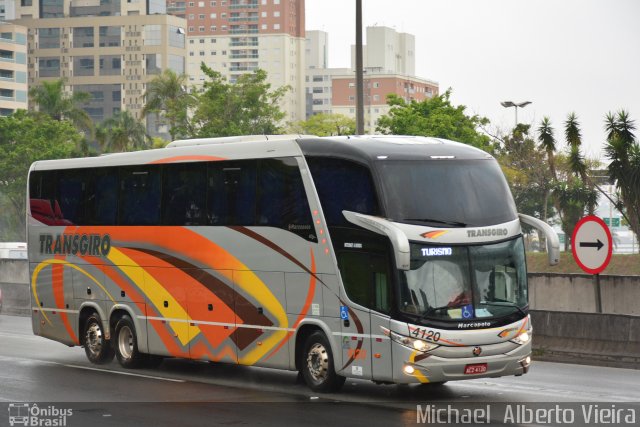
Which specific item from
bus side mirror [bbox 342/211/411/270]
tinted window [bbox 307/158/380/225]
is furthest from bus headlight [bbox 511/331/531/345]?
tinted window [bbox 307/158/380/225]

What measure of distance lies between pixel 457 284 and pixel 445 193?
4.21ft

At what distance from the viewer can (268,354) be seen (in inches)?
711

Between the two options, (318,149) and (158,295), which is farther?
(158,295)

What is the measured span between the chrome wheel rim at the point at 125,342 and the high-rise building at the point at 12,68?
147m

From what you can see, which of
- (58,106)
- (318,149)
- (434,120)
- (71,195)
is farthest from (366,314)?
(58,106)

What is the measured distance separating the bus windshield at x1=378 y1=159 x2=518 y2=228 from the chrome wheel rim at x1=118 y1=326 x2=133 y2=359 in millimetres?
7015

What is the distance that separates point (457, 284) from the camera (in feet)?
51.4

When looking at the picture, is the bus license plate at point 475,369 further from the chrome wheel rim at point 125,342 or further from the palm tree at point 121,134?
the palm tree at point 121,134

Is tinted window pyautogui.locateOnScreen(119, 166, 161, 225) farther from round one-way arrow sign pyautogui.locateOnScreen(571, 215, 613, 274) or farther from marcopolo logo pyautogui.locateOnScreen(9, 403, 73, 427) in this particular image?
round one-way arrow sign pyautogui.locateOnScreen(571, 215, 613, 274)

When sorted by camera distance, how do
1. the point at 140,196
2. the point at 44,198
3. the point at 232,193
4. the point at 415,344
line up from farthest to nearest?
the point at 44,198 → the point at 140,196 → the point at 232,193 → the point at 415,344

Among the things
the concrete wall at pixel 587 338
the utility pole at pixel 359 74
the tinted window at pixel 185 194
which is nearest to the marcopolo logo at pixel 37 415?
the tinted window at pixel 185 194

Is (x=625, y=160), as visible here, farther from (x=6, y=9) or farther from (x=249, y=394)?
(x=6, y=9)

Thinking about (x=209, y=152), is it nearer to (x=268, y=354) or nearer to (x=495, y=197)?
(x=268, y=354)

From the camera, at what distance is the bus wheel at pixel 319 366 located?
55.2ft
